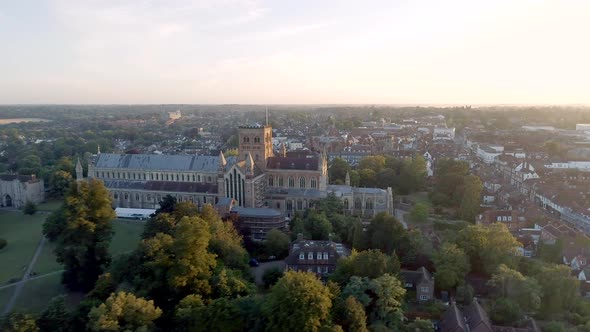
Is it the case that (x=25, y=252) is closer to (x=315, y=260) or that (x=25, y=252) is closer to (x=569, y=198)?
(x=315, y=260)

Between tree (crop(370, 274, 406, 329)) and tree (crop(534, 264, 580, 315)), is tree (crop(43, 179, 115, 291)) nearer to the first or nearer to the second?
tree (crop(370, 274, 406, 329))

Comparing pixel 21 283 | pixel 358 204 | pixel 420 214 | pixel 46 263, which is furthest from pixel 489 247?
pixel 46 263

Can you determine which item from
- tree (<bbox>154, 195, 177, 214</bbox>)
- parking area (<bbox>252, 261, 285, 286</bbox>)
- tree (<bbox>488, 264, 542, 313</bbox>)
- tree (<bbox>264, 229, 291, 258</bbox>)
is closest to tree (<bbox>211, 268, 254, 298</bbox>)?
parking area (<bbox>252, 261, 285, 286</bbox>)

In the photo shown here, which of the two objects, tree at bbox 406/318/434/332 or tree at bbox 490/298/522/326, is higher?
tree at bbox 406/318/434/332

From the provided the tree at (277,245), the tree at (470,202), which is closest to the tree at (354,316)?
the tree at (277,245)

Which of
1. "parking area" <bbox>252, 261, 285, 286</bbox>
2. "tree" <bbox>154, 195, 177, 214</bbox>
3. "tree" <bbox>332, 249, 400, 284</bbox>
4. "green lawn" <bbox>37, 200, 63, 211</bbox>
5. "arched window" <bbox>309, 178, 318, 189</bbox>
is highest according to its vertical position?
"arched window" <bbox>309, 178, 318, 189</bbox>

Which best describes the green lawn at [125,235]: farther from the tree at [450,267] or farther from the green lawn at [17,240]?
the tree at [450,267]
